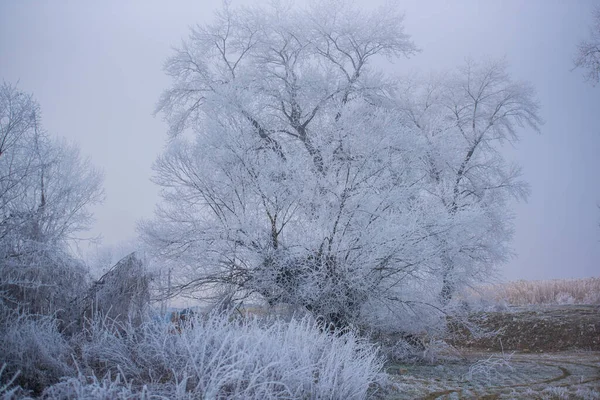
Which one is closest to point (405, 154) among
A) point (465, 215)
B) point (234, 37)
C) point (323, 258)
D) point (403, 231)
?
point (465, 215)

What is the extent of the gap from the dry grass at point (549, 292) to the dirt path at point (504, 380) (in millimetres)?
6230

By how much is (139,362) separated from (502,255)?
11.8 metres

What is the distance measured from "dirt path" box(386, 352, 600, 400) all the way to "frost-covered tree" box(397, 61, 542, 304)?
3389mm

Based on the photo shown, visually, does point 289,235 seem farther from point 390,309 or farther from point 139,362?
point 139,362

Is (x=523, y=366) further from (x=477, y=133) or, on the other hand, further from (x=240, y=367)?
(x=477, y=133)

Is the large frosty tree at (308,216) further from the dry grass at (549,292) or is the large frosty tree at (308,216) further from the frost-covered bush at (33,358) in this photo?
the dry grass at (549,292)

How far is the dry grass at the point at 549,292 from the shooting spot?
612 inches

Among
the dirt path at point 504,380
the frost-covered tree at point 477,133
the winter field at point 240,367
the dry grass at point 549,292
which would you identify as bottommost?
the dirt path at point 504,380

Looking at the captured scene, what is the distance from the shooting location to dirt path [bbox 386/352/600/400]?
5.79 m

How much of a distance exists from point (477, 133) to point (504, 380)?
1091 cm

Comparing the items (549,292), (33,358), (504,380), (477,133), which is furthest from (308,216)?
(549,292)

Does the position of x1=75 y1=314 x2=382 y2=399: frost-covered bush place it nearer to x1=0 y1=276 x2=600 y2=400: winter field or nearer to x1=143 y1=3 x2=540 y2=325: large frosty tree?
x1=0 y1=276 x2=600 y2=400: winter field

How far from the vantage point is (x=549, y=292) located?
56.2 ft

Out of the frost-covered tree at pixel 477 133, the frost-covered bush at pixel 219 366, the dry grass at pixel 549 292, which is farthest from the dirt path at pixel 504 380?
the dry grass at pixel 549 292
